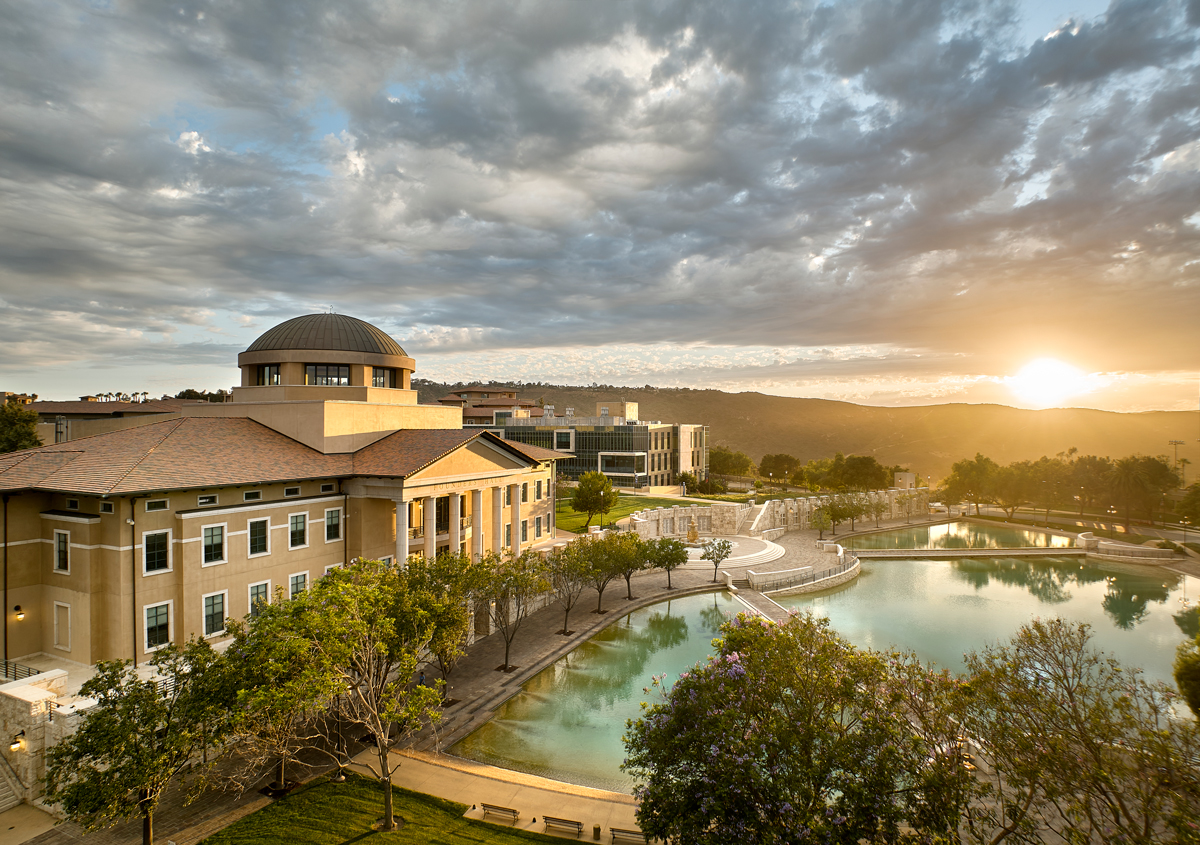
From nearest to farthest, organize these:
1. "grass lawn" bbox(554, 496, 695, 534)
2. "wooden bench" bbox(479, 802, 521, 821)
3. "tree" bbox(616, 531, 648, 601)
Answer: "wooden bench" bbox(479, 802, 521, 821) → "tree" bbox(616, 531, 648, 601) → "grass lawn" bbox(554, 496, 695, 534)

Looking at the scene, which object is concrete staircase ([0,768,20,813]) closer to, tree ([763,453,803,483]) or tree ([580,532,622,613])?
tree ([580,532,622,613])

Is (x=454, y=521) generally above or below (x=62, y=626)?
above

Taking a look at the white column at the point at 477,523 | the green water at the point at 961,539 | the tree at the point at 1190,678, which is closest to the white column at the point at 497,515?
the white column at the point at 477,523

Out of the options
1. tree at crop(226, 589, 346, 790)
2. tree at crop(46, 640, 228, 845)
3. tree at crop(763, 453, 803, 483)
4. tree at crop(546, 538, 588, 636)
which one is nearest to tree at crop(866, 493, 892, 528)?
tree at crop(763, 453, 803, 483)

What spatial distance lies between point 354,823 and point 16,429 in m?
54.9

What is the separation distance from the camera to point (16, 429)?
5069 cm

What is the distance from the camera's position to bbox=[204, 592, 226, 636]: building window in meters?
25.6

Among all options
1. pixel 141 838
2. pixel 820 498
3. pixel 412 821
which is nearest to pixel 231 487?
pixel 141 838

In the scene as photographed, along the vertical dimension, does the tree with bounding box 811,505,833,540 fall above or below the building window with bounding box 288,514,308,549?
below

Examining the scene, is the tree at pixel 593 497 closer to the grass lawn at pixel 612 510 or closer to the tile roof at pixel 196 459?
the grass lawn at pixel 612 510

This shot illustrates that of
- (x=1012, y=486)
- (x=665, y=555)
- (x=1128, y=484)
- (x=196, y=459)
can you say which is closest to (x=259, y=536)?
(x=196, y=459)

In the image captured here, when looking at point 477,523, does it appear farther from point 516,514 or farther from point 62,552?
point 62,552

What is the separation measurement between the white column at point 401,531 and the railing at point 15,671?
14085mm

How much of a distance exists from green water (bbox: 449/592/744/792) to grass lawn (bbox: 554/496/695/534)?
64.2ft
